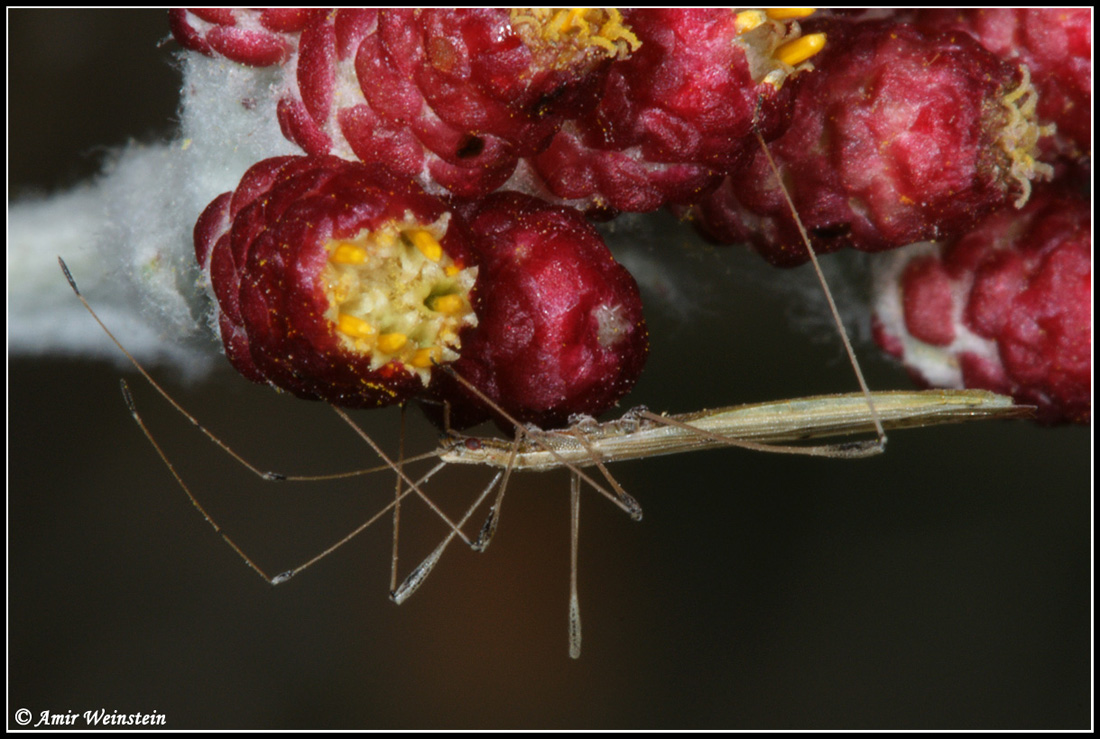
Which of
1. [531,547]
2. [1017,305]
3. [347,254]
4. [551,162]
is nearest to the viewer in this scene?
[347,254]

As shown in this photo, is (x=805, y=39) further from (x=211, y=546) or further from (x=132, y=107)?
(x=211, y=546)

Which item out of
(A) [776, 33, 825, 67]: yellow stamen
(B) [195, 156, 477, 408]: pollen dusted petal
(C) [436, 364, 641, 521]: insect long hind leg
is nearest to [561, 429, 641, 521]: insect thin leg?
(C) [436, 364, 641, 521]: insect long hind leg

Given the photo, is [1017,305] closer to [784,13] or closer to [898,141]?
[898,141]

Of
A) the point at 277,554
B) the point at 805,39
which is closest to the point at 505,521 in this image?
the point at 277,554

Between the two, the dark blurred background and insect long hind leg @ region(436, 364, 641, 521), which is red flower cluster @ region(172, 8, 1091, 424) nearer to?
insect long hind leg @ region(436, 364, 641, 521)

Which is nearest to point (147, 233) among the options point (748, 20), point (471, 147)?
point (471, 147)

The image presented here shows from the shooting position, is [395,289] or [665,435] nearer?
[395,289]
